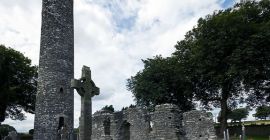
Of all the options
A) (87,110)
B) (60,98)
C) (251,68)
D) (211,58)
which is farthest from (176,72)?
(87,110)

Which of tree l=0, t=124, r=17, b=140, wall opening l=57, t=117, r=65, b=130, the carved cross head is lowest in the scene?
tree l=0, t=124, r=17, b=140

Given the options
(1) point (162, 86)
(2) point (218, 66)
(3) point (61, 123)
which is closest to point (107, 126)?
(3) point (61, 123)

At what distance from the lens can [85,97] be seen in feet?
36.3

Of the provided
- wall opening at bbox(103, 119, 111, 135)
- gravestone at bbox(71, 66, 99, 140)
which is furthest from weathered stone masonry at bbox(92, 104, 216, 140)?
gravestone at bbox(71, 66, 99, 140)

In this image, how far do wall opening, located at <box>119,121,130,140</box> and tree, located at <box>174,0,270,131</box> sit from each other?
8.67m

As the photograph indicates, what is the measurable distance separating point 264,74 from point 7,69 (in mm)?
22042

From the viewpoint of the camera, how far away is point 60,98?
22875 mm

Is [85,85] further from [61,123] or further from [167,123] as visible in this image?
[61,123]

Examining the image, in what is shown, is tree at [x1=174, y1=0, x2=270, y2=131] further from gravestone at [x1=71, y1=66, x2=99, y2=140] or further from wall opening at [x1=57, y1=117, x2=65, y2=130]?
gravestone at [x1=71, y1=66, x2=99, y2=140]

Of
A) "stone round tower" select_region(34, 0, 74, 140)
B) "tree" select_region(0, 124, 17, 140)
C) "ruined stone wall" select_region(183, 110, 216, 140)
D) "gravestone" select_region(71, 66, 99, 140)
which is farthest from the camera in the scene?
"tree" select_region(0, 124, 17, 140)

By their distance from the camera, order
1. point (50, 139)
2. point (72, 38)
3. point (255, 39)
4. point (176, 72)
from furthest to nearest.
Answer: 1. point (176, 72)
2. point (255, 39)
3. point (72, 38)
4. point (50, 139)

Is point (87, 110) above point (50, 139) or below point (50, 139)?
above

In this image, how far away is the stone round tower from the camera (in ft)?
73.7

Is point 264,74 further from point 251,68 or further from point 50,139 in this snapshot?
point 50,139
